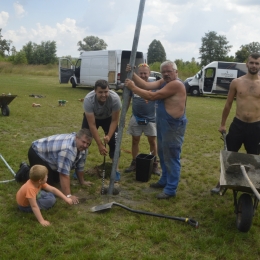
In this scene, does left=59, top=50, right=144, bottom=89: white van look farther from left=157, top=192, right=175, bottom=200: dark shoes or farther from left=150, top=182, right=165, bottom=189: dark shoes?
left=157, top=192, right=175, bottom=200: dark shoes

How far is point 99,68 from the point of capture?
20422mm

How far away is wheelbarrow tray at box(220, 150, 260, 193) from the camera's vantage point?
3.31 m

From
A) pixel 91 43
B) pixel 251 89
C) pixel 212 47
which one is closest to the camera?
pixel 251 89

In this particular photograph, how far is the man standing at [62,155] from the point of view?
4079mm

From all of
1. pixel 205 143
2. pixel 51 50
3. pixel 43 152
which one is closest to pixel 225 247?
pixel 43 152

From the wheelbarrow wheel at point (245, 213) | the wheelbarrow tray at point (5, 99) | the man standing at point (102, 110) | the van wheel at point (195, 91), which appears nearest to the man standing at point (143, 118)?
Answer: the man standing at point (102, 110)

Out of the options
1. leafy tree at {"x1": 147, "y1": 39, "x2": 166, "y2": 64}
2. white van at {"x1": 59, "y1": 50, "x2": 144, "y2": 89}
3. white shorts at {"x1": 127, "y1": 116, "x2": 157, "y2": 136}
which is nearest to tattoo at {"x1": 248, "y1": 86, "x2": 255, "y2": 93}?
white shorts at {"x1": 127, "y1": 116, "x2": 157, "y2": 136}

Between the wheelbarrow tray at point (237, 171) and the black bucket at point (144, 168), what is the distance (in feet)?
4.76

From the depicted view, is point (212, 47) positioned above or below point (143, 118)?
above

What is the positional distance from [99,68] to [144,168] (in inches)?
635

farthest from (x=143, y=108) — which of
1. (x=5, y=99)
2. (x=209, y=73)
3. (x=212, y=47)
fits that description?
(x=212, y=47)

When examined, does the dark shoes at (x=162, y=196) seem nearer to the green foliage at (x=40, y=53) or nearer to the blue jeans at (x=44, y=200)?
the blue jeans at (x=44, y=200)

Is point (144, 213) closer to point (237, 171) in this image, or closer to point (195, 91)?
point (237, 171)

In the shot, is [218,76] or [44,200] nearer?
[44,200]
